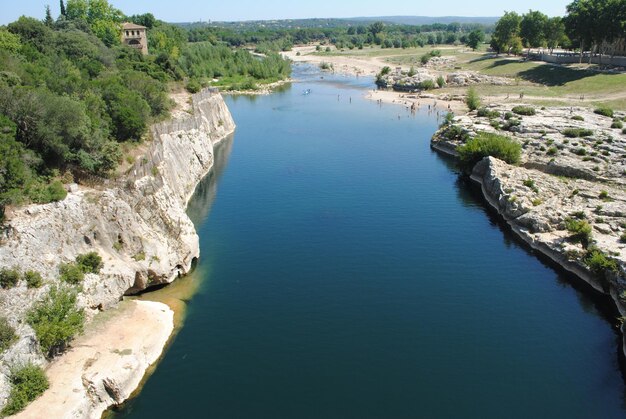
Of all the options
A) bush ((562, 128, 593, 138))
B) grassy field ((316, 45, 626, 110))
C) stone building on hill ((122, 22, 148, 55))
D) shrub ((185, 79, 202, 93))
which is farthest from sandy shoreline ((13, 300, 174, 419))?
stone building on hill ((122, 22, 148, 55))

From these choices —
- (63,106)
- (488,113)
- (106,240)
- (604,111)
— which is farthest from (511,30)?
(106,240)

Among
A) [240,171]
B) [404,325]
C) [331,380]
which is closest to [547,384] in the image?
[404,325]

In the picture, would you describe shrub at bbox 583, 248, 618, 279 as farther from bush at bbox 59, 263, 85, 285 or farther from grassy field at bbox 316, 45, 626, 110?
grassy field at bbox 316, 45, 626, 110

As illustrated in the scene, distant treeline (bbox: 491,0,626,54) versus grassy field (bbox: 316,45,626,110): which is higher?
distant treeline (bbox: 491,0,626,54)

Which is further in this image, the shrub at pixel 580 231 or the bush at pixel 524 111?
the bush at pixel 524 111

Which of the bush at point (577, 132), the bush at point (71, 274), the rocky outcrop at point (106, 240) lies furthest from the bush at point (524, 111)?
the bush at point (71, 274)

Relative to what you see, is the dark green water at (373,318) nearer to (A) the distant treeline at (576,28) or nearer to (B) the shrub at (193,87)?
(B) the shrub at (193,87)
